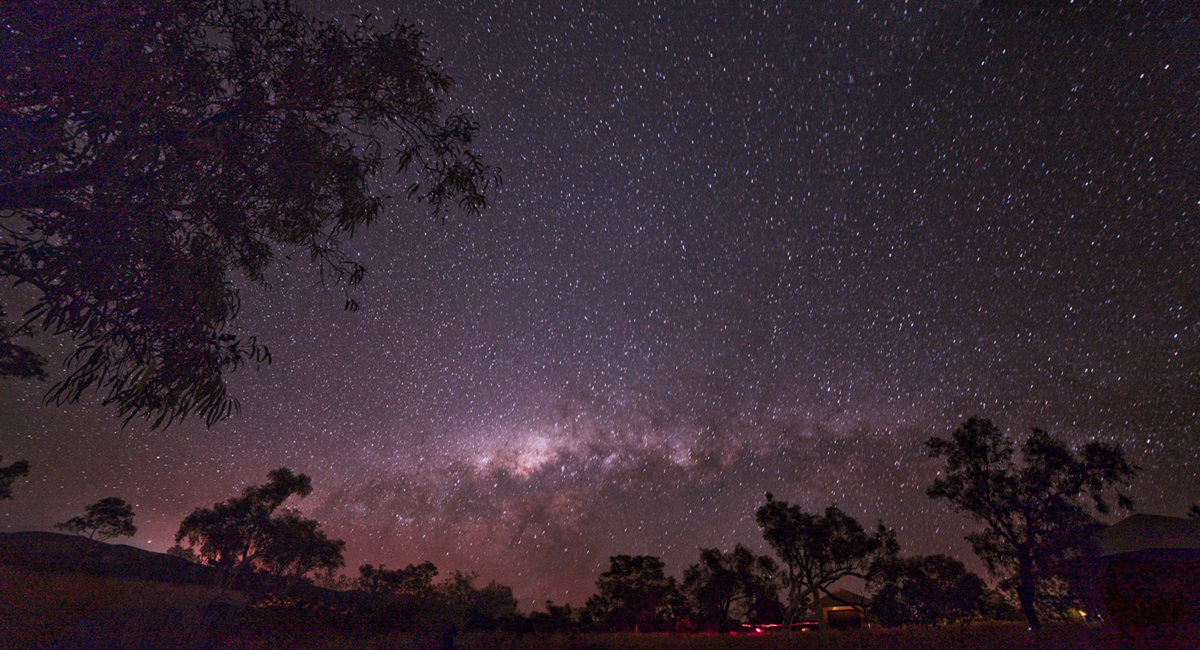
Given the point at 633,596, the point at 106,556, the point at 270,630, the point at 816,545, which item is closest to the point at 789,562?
the point at 816,545

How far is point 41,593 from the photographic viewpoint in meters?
10.9

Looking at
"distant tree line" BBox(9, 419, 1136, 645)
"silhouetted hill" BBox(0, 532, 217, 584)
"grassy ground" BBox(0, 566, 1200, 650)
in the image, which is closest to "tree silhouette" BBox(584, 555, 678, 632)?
"distant tree line" BBox(9, 419, 1136, 645)

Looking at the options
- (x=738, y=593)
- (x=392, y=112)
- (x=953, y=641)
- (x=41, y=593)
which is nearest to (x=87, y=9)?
(x=392, y=112)

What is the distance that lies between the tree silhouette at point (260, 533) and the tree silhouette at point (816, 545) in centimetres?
3633

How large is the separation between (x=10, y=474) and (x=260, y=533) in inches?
616

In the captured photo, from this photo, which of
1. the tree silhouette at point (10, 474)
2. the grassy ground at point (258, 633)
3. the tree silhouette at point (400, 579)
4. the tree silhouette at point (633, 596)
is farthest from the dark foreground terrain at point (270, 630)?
the tree silhouette at point (400, 579)

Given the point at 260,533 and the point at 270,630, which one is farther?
the point at 260,533

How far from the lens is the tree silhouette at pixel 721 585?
37.3 m

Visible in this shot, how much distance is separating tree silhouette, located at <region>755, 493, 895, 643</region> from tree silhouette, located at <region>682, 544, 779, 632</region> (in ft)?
9.12

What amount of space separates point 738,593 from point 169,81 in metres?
42.3

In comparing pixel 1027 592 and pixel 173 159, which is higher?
pixel 173 159

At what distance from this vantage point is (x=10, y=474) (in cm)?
2948

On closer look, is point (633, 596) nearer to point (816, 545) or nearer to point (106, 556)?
point (816, 545)

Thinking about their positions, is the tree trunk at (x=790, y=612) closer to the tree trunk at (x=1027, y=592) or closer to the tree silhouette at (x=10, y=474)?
the tree trunk at (x=1027, y=592)
